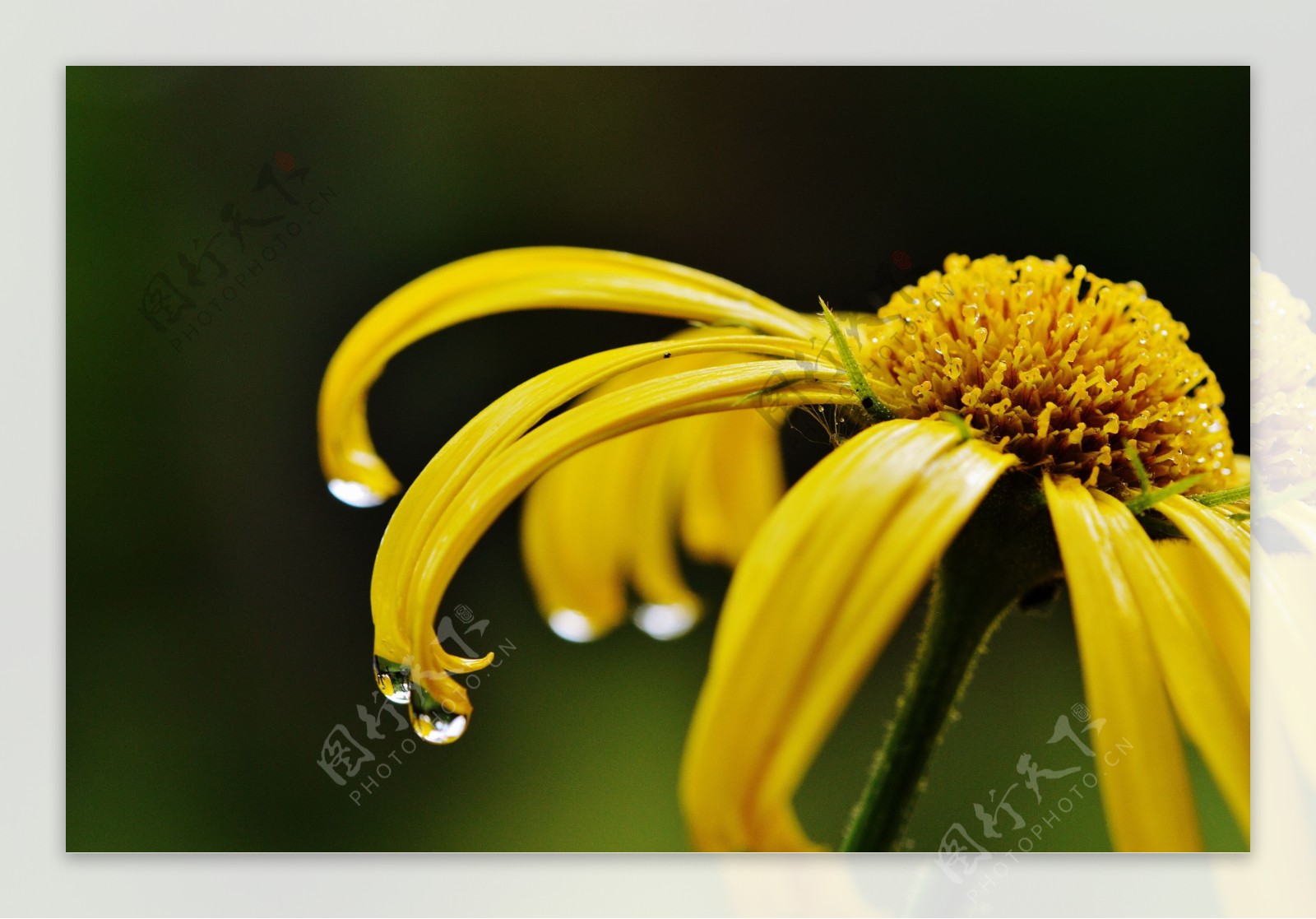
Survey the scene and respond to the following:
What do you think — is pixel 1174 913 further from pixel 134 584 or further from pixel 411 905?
pixel 134 584

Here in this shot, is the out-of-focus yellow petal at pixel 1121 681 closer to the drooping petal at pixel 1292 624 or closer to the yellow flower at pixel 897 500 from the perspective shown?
the yellow flower at pixel 897 500

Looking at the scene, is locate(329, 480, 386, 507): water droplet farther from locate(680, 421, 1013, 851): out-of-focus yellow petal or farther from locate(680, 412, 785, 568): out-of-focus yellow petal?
locate(680, 421, 1013, 851): out-of-focus yellow petal

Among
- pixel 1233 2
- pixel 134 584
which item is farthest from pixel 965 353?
pixel 134 584

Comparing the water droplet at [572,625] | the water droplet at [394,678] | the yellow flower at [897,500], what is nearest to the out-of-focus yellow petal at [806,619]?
the yellow flower at [897,500]

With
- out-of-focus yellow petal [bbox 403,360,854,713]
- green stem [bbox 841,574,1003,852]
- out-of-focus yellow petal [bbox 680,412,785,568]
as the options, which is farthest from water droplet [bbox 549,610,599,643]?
green stem [bbox 841,574,1003,852]

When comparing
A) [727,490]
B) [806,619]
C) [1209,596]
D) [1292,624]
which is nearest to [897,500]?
[806,619]

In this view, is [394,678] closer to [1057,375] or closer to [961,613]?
[961,613]
